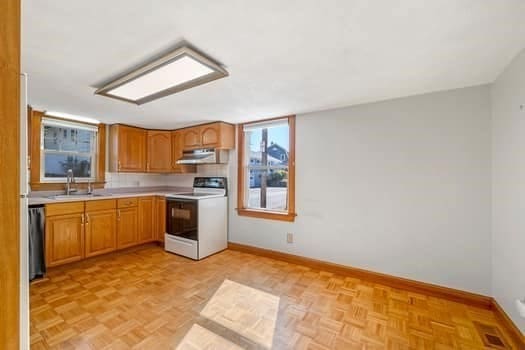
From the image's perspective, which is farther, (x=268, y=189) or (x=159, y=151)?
(x=159, y=151)

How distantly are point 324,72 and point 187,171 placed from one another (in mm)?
3129

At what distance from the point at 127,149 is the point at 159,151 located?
1.72 ft

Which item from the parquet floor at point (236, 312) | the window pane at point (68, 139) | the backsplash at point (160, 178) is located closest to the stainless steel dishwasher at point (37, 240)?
the parquet floor at point (236, 312)

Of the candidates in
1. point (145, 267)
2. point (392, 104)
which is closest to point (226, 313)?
point (145, 267)

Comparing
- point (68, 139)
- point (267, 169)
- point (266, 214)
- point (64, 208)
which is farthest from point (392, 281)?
point (68, 139)

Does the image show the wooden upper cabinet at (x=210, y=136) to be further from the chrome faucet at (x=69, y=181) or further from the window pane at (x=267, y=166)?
the chrome faucet at (x=69, y=181)

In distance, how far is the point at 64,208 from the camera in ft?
9.24

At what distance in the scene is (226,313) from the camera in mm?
1946

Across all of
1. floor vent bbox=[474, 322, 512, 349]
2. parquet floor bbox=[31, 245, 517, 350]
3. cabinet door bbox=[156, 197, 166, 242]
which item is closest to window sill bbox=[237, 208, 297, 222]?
parquet floor bbox=[31, 245, 517, 350]

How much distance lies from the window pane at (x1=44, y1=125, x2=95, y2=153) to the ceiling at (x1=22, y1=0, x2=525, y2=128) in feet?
3.87

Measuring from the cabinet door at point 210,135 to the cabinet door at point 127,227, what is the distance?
1587 mm

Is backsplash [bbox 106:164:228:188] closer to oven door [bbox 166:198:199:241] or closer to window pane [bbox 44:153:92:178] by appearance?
window pane [bbox 44:153:92:178]

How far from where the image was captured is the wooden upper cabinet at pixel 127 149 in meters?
3.69
